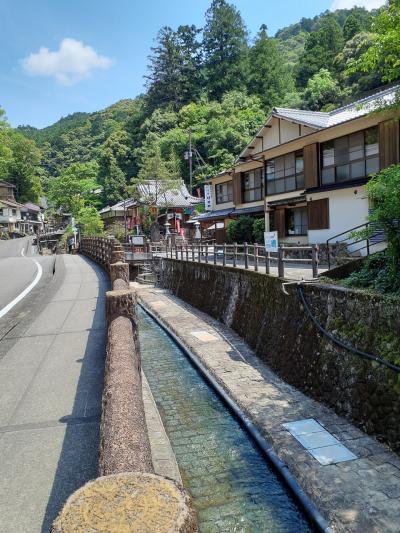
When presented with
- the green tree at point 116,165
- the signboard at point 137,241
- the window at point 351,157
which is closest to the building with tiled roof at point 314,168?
the window at point 351,157

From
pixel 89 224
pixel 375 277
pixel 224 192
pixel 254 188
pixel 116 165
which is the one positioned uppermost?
pixel 116 165

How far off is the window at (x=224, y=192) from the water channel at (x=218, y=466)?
22.8 metres

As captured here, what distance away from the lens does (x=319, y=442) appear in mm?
6160

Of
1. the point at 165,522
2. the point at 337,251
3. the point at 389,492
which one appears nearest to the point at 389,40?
the point at 389,492

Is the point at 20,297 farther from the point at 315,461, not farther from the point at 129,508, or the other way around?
the point at 129,508

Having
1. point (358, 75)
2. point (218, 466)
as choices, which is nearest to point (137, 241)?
point (218, 466)

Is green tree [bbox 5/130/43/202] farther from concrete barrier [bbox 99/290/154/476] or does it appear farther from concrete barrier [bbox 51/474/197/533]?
concrete barrier [bbox 51/474/197/533]

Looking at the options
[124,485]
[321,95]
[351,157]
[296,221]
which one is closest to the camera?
[124,485]

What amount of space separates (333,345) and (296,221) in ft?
55.7

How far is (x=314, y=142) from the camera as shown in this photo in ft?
66.9

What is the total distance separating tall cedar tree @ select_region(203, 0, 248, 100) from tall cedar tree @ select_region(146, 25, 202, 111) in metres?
2.76

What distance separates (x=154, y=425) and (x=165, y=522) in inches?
224

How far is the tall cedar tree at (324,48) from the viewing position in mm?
58062

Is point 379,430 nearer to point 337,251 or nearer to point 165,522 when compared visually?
point 165,522
